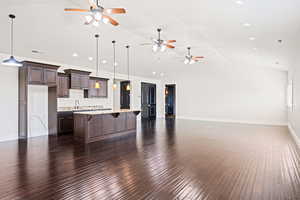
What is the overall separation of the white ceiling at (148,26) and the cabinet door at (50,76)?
1.86 ft

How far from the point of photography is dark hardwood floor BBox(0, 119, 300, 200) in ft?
8.55

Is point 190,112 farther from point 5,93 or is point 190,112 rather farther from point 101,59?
point 5,93

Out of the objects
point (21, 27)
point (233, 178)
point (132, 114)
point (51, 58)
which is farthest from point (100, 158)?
point (51, 58)

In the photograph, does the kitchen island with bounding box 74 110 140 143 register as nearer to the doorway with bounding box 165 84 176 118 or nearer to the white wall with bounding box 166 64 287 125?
the white wall with bounding box 166 64 287 125

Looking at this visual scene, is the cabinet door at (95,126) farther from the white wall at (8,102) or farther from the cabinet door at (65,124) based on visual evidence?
the white wall at (8,102)

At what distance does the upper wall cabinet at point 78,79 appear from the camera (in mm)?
7352

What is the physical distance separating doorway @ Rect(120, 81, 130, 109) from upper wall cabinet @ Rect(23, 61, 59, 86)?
4.99 meters

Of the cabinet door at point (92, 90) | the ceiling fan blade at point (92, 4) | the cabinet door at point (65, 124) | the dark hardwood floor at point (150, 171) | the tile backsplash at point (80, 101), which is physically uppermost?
the ceiling fan blade at point (92, 4)

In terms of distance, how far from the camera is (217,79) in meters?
11.2

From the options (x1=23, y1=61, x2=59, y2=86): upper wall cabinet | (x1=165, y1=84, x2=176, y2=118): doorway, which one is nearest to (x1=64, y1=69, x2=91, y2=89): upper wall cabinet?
(x1=23, y1=61, x2=59, y2=86): upper wall cabinet

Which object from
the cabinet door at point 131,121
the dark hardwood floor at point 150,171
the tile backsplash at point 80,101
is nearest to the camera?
the dark hardwood floor at point 150,171

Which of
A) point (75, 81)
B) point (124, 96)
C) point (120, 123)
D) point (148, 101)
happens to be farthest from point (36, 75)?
point (148, 101)

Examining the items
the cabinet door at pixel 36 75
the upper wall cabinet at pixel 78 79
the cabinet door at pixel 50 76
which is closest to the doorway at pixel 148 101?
the upper wall cabinet at pixel 78 79

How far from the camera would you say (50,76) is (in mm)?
6574
